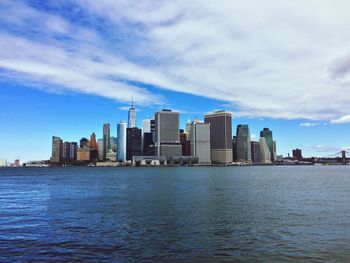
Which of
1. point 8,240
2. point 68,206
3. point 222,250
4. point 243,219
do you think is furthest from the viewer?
point 68,206

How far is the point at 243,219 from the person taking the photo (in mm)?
45156

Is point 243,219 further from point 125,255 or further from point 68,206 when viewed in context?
point 68,206

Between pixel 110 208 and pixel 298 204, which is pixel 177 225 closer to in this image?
pixel 110 208

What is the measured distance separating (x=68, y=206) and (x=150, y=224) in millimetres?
A: 23419

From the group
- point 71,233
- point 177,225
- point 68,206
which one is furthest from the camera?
point 68,206

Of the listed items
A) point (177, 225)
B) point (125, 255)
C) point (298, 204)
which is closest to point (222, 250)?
point (125, 255)

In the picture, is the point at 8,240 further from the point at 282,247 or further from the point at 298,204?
the point at 298,204

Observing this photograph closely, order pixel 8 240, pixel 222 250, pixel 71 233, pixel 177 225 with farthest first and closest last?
pixel 177 225 < pixel 71 233 < pixel 8 240 < pixel 222 250

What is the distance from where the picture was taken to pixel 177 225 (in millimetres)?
40656

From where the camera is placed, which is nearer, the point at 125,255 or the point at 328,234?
the point at 125,255

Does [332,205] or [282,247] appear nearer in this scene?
[282,247]

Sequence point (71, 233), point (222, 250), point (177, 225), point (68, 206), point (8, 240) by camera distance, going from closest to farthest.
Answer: point (222, 250) → point (8, 240) → point (71, 233) → point (177, 225) → point (68, 206)

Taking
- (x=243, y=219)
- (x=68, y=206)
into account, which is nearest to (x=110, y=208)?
(x=68, y=206)

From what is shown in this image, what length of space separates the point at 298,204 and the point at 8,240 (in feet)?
146
